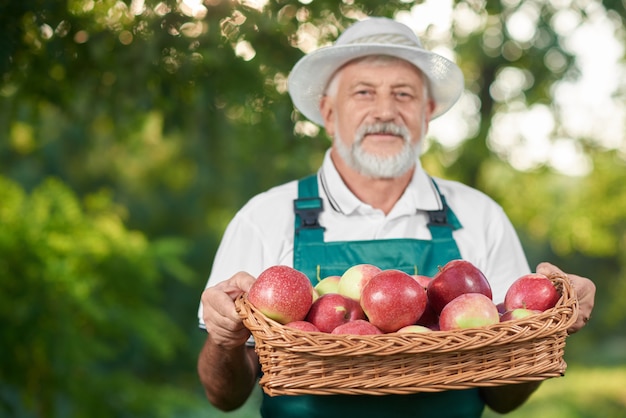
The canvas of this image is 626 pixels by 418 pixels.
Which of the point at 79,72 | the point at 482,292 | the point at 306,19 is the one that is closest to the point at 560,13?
the point at 306,19

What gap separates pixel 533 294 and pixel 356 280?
484mm

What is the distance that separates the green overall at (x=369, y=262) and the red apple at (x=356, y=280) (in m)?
0.29

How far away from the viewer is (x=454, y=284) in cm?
211

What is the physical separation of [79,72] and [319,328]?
A: 208 cm

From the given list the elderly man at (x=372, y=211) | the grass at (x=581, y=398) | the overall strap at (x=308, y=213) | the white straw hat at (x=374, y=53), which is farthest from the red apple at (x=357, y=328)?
the grass at (x=581, y=398)

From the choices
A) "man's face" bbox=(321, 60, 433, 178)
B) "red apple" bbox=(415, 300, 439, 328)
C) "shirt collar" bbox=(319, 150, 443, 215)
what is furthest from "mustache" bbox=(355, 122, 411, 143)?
"red apple" bbox=(415, 300, 439, 328)

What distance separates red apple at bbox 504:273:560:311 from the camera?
204cm

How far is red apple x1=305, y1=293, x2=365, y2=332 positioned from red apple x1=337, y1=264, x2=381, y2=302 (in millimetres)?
61

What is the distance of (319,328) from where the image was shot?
2.04 metres

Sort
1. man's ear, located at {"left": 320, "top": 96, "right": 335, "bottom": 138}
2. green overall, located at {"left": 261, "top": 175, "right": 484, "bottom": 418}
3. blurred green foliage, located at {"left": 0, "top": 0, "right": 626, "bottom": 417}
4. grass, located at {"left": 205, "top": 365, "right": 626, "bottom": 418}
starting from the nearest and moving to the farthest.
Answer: green overall, located at {"left": 261, "top": 175, "right": 484, "bottom": 418}, man's ear, located at {"left": 320, "top": 96, "right": 335, "bottom": 138}, blurred green foliage, located at {"left": 0, "top": 0, "right": 626, "bottom": 417}, grass, located at {"left": 205, "top": 365, "right": 626, "bottom": 418}

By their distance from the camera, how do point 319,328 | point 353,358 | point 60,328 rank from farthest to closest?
point 60,328, point 319,328, point 353,358

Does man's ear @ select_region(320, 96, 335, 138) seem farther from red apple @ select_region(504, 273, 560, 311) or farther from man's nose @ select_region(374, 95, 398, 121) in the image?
red apple @ select_region(504, 273, 560, 311)

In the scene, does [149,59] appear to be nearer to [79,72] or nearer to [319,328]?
[79,72]

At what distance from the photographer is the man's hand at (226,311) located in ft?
6.97
